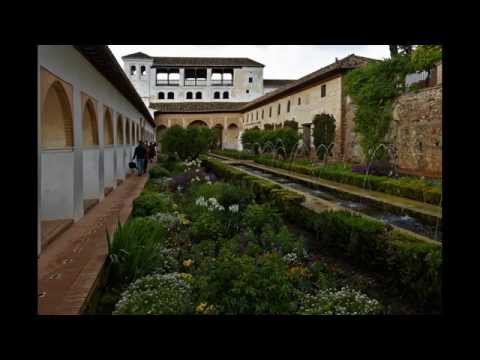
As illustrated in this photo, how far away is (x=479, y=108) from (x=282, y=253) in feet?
12.6

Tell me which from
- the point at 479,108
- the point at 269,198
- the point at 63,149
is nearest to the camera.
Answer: the point at 479,108

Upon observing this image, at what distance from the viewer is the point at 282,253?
18.6 ft

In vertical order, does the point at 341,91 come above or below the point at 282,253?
above

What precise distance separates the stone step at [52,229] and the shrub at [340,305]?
3308 mm

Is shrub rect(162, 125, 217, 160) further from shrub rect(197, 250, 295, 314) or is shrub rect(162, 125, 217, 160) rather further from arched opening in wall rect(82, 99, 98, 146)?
shrub rect(197, 250, 295, 314)

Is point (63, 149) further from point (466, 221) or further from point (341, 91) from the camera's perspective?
point (341, 91)

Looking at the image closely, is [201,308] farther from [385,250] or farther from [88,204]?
[88,204]

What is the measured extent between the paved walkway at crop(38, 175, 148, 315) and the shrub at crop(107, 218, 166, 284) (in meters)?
0.16


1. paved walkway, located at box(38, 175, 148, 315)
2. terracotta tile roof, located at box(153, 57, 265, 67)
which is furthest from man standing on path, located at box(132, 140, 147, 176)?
terracotta tile roof, located at box(153, 57, 265, 67)

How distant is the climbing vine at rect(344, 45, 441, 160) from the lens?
49.5 ft

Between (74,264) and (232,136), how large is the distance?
40.4 m

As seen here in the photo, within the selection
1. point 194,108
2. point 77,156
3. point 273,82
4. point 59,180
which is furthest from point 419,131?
point 273,82

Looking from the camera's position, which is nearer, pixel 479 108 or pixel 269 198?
pixel 479 108

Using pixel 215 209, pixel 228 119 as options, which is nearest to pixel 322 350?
pixel 215 209
